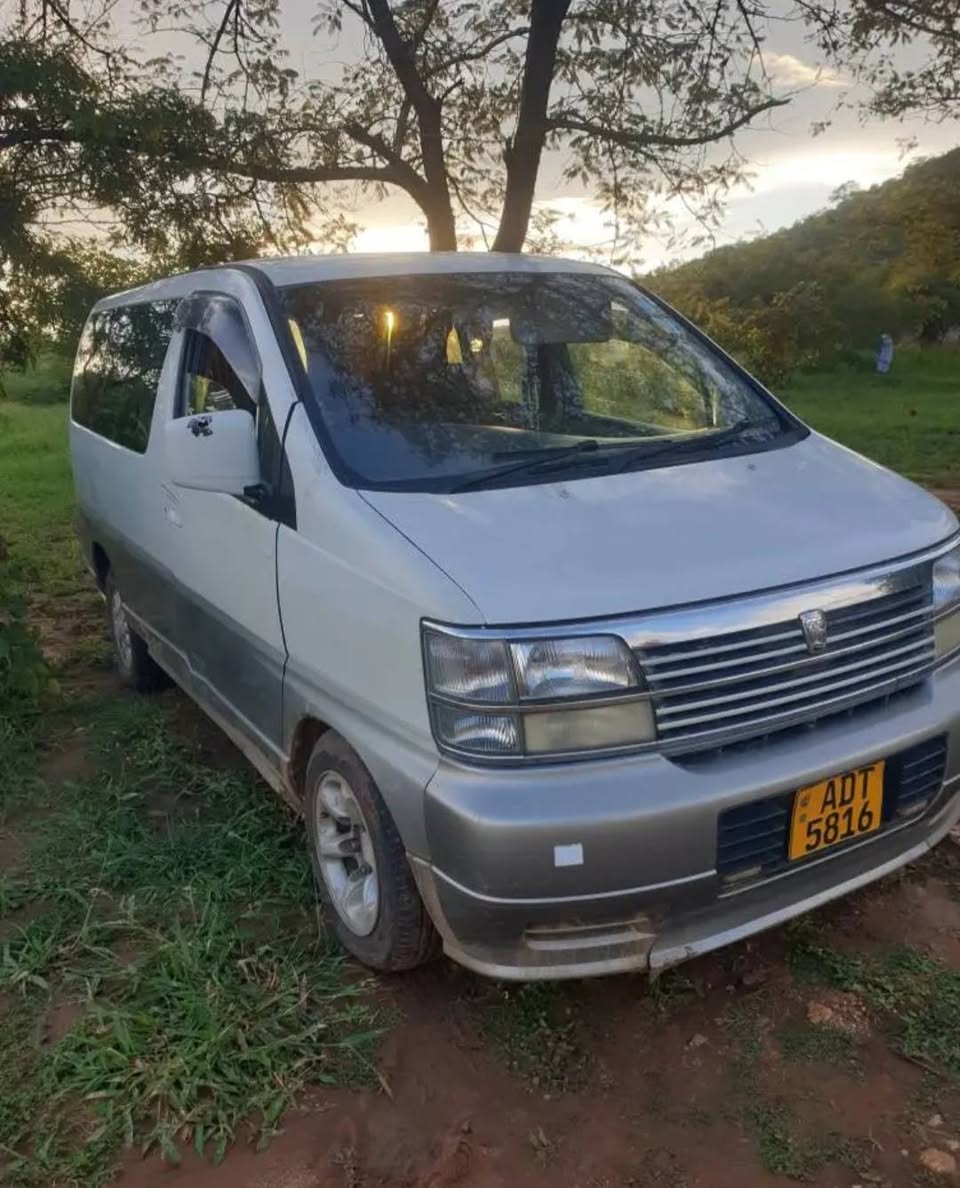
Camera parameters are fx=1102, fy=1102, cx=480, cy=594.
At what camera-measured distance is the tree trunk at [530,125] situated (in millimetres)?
7102

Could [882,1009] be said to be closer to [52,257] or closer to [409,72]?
[52,257]

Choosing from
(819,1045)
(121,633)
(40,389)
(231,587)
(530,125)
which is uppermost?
(530,125)

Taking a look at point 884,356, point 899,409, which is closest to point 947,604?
point 899,409

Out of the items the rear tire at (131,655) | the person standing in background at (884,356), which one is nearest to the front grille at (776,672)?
the rear tire at (131,655)

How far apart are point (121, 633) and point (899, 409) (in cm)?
1365

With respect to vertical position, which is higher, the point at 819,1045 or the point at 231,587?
the point at 231,587

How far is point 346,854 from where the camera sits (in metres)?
3.03

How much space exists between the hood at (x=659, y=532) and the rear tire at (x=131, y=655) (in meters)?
2.65

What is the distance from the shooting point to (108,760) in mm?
4438

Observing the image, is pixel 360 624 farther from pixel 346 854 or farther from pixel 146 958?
pixel 146 958

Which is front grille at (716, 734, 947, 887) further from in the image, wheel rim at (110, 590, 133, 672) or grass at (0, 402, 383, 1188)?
wheel rim at (110, 590, 133, 672)

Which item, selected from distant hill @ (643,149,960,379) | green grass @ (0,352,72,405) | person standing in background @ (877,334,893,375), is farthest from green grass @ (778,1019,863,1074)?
person standing in background @ (877,334,893,375)

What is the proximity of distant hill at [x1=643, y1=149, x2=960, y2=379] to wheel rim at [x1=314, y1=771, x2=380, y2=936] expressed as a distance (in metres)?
6.37

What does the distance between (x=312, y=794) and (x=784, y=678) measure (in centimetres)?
135
